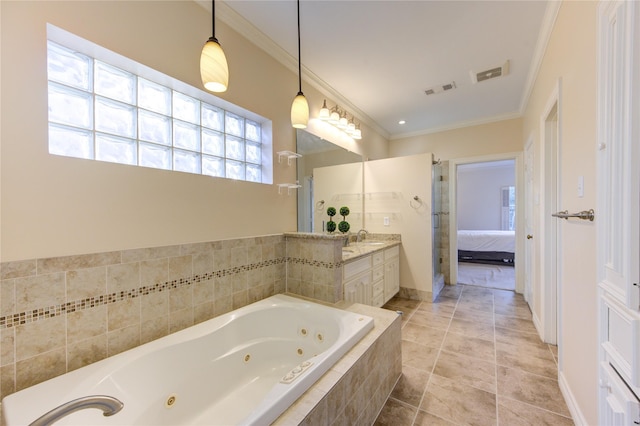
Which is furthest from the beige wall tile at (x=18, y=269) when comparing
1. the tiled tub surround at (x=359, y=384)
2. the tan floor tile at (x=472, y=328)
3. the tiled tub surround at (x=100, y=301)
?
the tan floor tile at (x=472, y=328)

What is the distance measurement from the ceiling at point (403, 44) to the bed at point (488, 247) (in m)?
3.02

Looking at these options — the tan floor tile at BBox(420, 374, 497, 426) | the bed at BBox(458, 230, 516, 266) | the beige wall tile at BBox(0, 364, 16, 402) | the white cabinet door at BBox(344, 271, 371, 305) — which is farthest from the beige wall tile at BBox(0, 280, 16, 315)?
the bed at BBox(458, 230, 516, 266)

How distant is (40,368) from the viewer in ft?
3.67

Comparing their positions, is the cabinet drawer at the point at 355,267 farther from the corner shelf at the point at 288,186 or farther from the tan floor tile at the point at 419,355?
the corner shelf at the point at 288,186

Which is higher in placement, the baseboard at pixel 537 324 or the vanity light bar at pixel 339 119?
the vanity light bar at pixel 339 119

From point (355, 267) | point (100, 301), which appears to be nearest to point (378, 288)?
point (355, 267)

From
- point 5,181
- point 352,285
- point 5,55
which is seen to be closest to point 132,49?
point 5,55

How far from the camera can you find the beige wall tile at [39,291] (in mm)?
1078

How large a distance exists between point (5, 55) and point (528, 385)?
3.40m

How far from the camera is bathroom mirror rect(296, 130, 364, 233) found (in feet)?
8.57

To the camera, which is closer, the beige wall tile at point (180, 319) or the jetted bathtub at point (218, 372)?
the jetted bathtub at point (218, 372)

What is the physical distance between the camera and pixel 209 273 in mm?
1761

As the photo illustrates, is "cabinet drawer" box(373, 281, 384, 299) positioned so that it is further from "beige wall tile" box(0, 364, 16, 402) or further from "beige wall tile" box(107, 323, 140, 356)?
"beige wall tile" box(0, 364, 16, 402)

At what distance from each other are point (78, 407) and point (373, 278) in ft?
8.06
